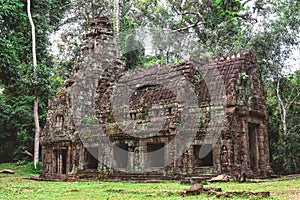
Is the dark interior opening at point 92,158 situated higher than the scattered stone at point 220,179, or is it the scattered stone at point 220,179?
the dark interior opening at point 92,158

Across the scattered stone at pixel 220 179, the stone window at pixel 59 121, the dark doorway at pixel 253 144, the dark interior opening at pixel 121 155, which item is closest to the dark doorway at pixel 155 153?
the dark interior opening at pixel 121 155

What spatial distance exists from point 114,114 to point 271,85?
1023cm

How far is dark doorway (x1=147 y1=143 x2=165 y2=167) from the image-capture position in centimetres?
1856

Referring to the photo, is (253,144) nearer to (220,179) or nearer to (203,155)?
(203,155)

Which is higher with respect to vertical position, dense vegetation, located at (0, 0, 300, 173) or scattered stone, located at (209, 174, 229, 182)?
dense vegetation, located at (0, 0, 300, 173)

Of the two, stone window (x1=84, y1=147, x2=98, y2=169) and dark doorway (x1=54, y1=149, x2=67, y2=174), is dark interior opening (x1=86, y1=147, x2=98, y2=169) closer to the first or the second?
stone window (x1=84, y1=147, x2=98, y2=169)

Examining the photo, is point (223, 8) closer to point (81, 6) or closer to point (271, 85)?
point (271, 85)

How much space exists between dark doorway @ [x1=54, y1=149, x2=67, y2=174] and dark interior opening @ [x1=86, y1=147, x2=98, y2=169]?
2.22 meters

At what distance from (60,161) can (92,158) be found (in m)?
2.35

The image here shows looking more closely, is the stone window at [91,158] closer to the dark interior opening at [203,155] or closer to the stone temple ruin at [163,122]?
the stone temple ruin at [163,122]

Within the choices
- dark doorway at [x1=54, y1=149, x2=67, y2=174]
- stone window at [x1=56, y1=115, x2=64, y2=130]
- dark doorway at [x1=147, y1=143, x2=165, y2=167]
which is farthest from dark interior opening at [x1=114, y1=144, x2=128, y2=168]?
stone window at [x1=56, y1=115, x2=64, y2=130]

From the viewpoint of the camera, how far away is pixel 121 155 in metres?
20.0

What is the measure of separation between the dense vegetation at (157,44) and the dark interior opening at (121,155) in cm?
631

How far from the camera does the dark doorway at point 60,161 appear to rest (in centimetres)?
2202
